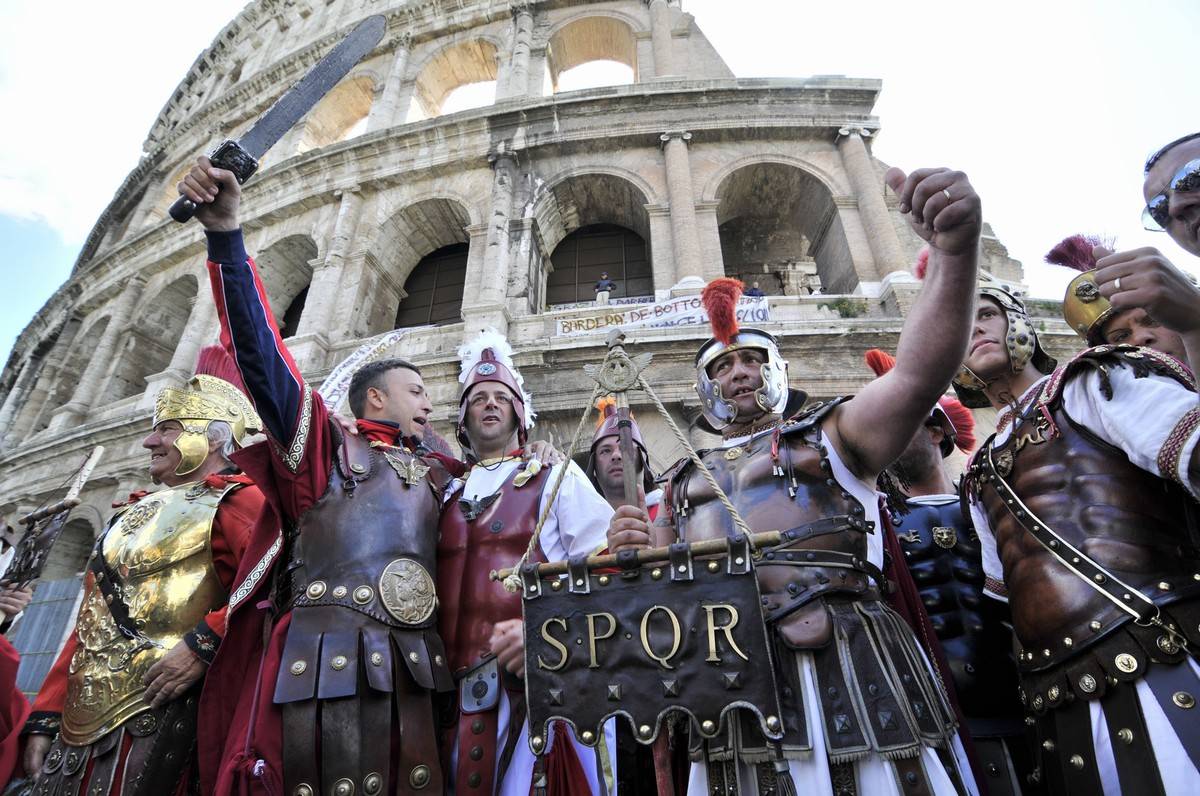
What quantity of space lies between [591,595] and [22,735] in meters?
3.13

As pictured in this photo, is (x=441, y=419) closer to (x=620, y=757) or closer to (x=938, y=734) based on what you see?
(x=620, y=757)

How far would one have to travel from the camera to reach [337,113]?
51.2ft

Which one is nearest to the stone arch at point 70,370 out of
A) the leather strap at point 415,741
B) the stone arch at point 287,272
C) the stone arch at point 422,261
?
the stone arch at point 287,272

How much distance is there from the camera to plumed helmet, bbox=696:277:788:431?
2.48 meters

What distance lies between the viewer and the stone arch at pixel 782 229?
10.7 meters

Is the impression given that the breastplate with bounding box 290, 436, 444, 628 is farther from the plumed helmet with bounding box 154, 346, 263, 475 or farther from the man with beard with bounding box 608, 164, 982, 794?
the plumed helmet with bounding box 154, 346, 263, 475

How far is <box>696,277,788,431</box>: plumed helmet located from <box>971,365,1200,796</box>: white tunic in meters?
1.00

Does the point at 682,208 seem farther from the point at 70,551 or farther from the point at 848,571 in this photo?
the point at 70,551

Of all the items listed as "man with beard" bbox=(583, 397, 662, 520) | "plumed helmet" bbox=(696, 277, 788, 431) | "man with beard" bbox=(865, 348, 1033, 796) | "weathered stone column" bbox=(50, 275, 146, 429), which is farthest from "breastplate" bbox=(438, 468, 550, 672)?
"weathered stone column" bbox=(50, 275, 146, 429)

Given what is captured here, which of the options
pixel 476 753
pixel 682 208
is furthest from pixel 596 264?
pixel 476 753

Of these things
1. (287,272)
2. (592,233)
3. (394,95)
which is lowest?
(287,272)

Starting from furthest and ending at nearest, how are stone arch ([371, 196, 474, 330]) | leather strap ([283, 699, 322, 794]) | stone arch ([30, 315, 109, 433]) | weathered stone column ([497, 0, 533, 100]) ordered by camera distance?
stone arch ([30, 315, 109, 433])
weathered stone column ([497, 0, 533, 100])
stone arch ([371, 196, 474, 330])
leather strap ([283, 699, 322, 794])

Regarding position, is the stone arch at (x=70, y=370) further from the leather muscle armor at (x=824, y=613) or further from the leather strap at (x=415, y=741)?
the leather muscle armor at (x=824, y=613)

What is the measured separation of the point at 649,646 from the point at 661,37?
1481 cm
